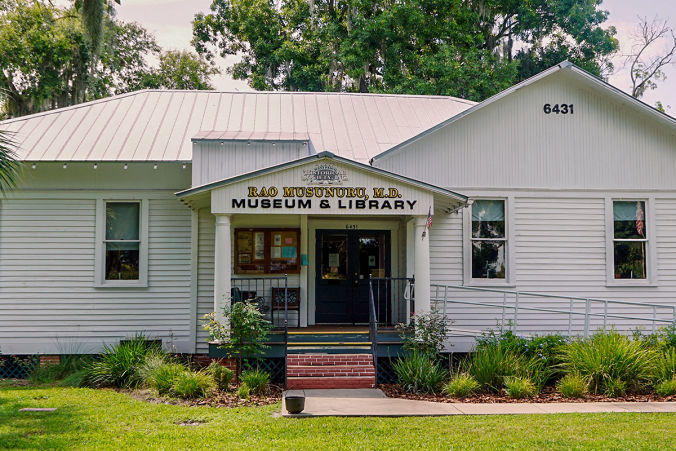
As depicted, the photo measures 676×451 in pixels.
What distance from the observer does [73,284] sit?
42.8 ft

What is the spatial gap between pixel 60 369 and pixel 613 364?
10053 mm

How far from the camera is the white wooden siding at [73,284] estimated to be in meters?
12.9

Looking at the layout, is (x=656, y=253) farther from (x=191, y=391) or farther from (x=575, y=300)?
(x=191, y=391)

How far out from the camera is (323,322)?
1407cm

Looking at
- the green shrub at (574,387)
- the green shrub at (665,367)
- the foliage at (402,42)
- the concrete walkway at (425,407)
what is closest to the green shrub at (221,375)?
the concrete walkway at (425,407)

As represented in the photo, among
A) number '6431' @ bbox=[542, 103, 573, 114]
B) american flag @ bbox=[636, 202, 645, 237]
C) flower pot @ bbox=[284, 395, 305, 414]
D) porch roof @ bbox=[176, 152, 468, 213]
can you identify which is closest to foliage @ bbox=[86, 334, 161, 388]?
porch roof @ bbox=[176, 152, 468, 213]

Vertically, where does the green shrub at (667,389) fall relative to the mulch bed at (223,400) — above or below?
above

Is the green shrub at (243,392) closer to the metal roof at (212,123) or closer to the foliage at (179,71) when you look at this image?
the metal roof at (212,123)

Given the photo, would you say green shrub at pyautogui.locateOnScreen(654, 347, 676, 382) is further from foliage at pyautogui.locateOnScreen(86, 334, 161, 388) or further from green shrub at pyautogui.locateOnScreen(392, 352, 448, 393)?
foliage at pyautogui.locateOnScreen(86, 334, 161, 388)

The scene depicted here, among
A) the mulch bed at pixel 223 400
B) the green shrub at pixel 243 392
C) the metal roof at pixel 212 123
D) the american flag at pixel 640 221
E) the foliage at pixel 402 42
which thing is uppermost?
the foliage at pixel 402 42

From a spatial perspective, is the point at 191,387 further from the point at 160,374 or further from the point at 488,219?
the point at 488,219

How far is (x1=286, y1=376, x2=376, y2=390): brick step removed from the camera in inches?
424

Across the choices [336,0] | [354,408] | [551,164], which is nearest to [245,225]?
[354,408]

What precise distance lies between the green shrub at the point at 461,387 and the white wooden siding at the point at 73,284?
18.1ft
